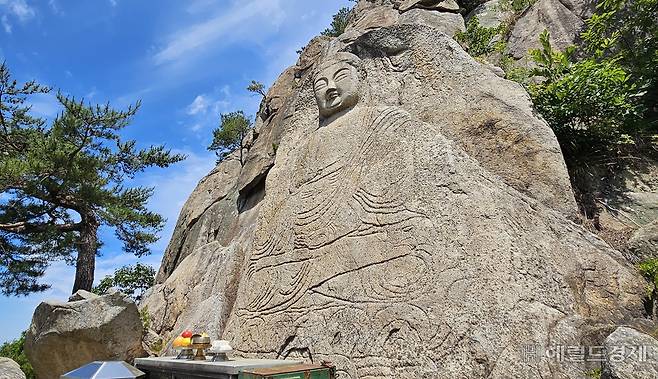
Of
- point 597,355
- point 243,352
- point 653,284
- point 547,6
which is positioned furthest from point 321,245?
point 547,6

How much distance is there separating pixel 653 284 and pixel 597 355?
1.57m

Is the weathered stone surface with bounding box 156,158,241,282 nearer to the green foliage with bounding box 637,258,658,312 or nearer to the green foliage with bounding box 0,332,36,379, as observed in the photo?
the green foliage with bounding box 0,332,36,379

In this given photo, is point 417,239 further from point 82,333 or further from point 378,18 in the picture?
point 378,18

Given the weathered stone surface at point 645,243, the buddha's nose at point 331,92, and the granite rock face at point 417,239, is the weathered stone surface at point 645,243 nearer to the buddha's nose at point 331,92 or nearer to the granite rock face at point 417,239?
the granite rock face at point 417,239

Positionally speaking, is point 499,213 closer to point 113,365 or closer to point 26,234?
point 113,365

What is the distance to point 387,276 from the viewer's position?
15.1 feet

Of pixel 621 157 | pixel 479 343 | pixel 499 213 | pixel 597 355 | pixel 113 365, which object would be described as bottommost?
pixel 597 355

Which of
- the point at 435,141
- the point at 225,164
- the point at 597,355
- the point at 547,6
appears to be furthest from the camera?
the point at 225,164

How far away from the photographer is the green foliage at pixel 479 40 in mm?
12023

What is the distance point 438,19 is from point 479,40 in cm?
237

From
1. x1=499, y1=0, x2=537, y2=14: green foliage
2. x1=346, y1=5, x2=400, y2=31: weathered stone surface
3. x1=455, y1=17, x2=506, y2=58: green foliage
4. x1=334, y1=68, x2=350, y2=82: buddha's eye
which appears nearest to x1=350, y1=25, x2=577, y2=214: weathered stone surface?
x1=334, y1=68, x2=350, y2=82: buddha's eye

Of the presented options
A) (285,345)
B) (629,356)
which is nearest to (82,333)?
(285,345)

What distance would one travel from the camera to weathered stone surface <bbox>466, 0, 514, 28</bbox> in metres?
13.5

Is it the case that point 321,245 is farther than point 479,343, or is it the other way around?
point 321,245
